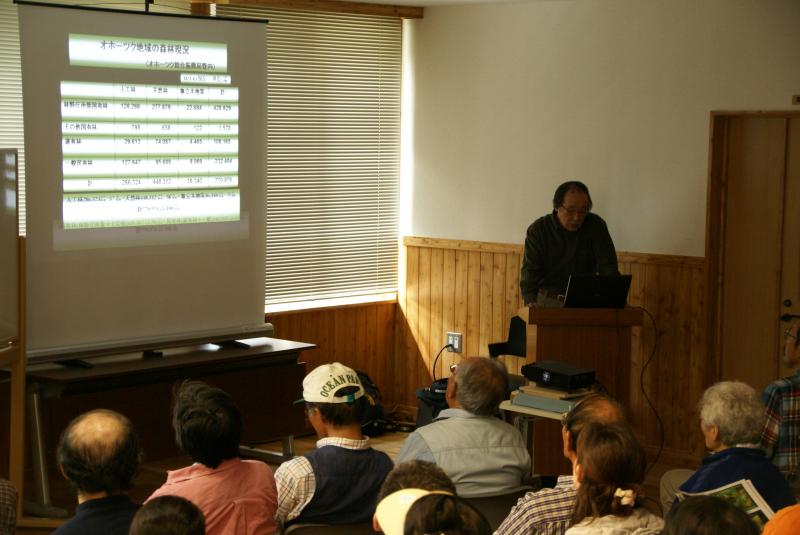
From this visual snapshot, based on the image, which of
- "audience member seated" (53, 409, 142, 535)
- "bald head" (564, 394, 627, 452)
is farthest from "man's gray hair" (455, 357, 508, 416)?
"audience member seated" (53, 409, 142, 535)

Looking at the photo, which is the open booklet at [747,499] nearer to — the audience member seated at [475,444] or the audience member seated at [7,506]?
the audience member seated at [475,444]

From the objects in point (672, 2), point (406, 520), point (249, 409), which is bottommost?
point (249, 409)

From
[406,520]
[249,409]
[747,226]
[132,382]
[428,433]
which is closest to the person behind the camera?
[406,520]

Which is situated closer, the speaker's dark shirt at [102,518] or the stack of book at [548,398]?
the speaker's dark shirt at [102,518]

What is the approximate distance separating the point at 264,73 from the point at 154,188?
102 centimetres

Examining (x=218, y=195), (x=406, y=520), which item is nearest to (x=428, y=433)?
(x=406, y=520)

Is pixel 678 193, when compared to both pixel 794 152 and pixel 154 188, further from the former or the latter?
pixel 154 188

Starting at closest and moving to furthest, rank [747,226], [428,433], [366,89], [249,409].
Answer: [428,433] < [249,409] < [747,226] < [366,89]

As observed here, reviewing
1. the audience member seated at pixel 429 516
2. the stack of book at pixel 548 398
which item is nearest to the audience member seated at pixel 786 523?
the audience member seated at pixel 429 516

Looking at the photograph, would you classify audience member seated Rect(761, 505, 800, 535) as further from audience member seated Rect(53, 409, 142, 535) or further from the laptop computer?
the laptop computer

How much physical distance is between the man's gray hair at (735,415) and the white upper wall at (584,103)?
3146 mm

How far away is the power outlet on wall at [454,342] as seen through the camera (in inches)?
294

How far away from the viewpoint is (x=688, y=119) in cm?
636

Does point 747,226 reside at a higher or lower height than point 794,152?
lower
